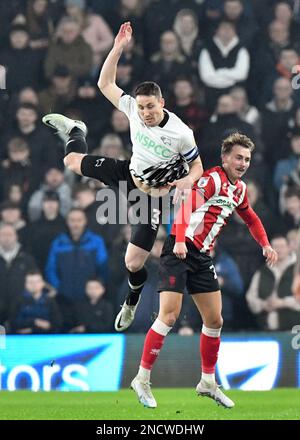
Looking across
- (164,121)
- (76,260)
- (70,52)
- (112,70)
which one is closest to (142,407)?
(164,121)

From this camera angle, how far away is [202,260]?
10.1 meters

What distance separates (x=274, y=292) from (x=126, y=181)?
13.6 ft

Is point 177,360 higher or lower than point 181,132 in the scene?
lower

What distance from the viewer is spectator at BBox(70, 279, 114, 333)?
13.8m

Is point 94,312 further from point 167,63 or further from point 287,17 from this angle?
point 287,17

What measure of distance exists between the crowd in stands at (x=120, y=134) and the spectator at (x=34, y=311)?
0.01 m

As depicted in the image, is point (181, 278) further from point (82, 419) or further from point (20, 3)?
point (20, 3)

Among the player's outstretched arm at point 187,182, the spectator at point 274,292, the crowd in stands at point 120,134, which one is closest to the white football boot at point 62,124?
the player's outstretched arm at point 187,182

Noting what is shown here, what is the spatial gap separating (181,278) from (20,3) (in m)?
7.73

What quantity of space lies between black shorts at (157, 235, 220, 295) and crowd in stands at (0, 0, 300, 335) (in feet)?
11.8

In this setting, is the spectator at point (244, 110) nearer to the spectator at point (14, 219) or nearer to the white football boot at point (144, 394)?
the spectator at point (14, 219)

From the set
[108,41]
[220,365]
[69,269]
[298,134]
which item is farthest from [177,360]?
[108,41]

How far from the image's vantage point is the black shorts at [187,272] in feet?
32.4
